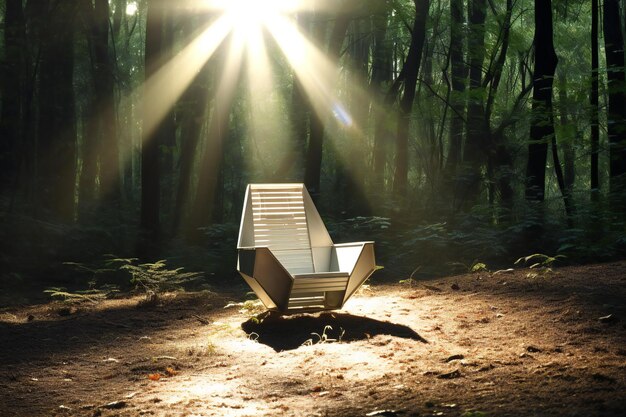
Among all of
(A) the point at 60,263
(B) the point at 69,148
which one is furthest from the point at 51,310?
(B) the point at 69,148

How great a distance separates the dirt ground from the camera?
4527mm

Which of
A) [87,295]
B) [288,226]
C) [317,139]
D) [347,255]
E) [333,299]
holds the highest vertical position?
[317,139]

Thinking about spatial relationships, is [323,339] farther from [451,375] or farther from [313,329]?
[451,375]

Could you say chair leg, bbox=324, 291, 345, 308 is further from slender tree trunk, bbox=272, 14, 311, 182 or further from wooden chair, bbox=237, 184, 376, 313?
slender tree trunk, bbox=272, 14, 311, 182

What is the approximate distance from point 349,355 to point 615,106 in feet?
37.2

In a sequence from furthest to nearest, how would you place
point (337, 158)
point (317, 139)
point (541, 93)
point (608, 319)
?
point (337, 158) → point (317, 139) → point (541, 93) → point (608, 319)

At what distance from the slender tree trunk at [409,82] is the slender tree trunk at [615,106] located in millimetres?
4410

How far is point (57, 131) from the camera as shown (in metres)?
17.2

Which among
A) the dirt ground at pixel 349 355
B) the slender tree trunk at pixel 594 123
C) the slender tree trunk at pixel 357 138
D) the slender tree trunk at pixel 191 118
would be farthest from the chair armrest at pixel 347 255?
the slender tree trunk at pixel 191 118

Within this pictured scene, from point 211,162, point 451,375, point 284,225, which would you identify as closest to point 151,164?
point 211,162

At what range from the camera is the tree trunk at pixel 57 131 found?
17172mm

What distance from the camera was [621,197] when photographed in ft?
38.8

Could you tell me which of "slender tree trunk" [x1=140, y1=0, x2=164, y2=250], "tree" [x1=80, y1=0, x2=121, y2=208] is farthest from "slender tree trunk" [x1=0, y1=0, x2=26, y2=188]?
"slender tree trunk" [x1=140, y1=0, x2=164, y2=250]

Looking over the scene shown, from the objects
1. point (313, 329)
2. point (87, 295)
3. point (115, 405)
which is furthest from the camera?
point (87, 295)
